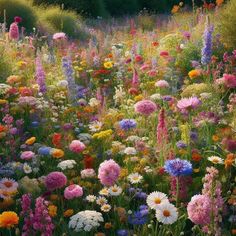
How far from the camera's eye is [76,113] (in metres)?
4.98

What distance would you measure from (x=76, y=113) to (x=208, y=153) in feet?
5.40

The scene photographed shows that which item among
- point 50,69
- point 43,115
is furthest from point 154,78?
point 43,115

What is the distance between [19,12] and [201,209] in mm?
10249

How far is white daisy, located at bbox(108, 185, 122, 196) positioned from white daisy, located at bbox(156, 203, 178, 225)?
44cm

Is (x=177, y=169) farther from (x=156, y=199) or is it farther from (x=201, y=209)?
(x=201, y=209)

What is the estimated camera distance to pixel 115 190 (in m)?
3.07

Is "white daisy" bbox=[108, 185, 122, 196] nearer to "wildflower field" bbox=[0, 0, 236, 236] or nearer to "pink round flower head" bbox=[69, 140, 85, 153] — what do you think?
"wildflower field" bbox=[0, 0, 236, 236]

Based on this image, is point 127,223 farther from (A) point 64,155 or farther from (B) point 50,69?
(B) point 50,69

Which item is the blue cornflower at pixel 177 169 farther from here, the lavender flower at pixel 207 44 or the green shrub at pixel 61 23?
the green shrub at pixel 61 23

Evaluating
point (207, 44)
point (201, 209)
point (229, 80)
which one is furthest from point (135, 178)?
point (207, 44)

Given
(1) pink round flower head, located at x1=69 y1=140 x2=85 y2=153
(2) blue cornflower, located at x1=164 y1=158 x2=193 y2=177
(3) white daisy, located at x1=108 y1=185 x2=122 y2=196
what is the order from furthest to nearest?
(1) pink round flower head, located at x1=69 y1=140 x2=85 y2=153 < (3) white daisy, located at x1=108 y1=185 x2=122 y2=196 < (2) blue cornflower, located at x1=164 y1=158 x2=193 y2=177

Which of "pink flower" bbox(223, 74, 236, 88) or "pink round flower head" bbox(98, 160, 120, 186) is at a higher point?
"pink round flower head" bbox(98, 160, 120, 186)

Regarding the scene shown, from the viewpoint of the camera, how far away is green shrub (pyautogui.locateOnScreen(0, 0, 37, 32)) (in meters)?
11.6

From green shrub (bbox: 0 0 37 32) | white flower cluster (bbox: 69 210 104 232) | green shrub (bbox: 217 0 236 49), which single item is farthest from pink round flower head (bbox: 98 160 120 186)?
green shrub (bbox: 0 0 37 32)
